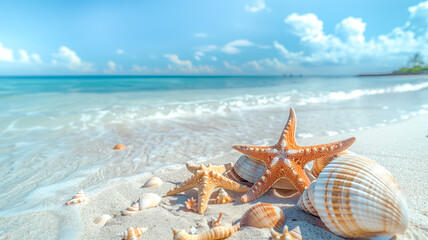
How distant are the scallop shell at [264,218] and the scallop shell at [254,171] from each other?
0.68 m

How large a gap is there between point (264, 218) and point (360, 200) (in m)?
0.74

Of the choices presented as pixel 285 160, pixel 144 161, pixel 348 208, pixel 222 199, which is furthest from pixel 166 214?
pixel 144 161

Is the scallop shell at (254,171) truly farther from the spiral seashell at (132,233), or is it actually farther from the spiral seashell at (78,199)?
the spiral seashell at (78,199)

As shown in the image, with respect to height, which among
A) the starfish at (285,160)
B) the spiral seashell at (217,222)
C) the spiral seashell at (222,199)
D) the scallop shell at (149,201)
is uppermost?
the starfish at (285,160)

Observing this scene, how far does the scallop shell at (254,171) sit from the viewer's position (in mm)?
2744

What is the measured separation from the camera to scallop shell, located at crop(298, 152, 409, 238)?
1620mm

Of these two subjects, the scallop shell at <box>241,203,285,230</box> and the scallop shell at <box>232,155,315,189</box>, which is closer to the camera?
the scallop shell at <box>241,203,285,230</box>

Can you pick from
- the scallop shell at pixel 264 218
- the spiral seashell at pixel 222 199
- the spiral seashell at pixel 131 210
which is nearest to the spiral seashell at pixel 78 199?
the spiral seashell at pixel 131 210

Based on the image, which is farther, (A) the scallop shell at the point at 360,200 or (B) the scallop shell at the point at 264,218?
(B) the scallop shell at the point at 264,218

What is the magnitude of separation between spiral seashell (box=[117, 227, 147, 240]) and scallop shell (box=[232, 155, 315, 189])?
1.31 meters

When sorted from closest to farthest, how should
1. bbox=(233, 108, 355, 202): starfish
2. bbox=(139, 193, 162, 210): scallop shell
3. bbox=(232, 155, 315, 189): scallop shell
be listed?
1. bbox=(233, 108, 355, 202): starfish
2. bbox=(139, 193, 162, 210): scallop shell
3. bbox=(232, 155, 315, 189): scallop shell

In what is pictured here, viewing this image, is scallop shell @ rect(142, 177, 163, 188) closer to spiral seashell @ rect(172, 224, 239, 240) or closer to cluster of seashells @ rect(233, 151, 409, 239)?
spiral seashell @ rect(172, 224, 239, 240)

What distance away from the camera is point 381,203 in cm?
162

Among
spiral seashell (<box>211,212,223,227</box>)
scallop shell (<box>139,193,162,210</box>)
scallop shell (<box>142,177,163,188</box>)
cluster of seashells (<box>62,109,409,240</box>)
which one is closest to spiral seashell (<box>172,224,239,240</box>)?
cluster of seashells (<box>62,109,409,240</box>)
